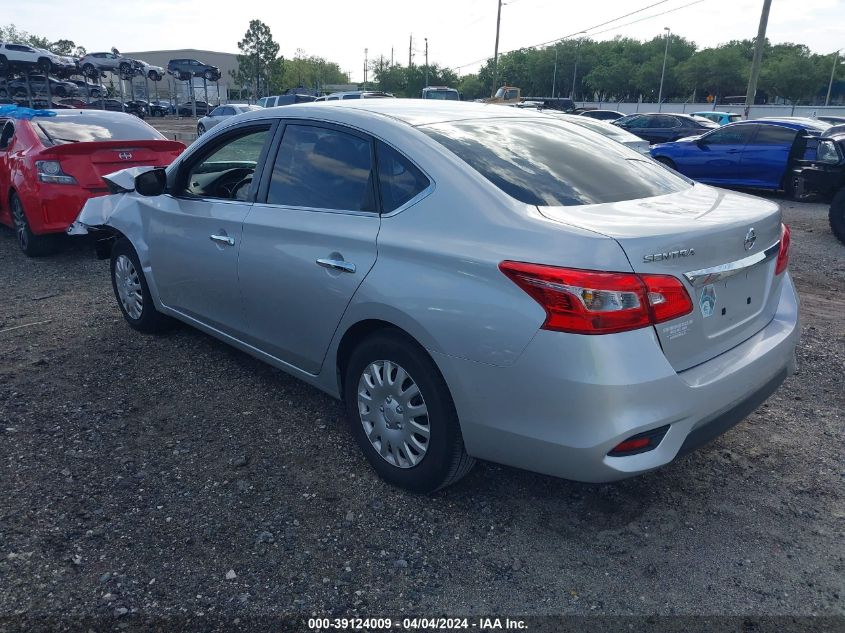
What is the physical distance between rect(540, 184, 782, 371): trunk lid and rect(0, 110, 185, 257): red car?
6096mm

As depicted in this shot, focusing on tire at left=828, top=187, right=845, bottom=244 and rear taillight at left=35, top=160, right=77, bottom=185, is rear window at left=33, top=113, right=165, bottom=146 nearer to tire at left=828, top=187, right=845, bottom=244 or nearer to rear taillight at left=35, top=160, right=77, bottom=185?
rear taillight at left=35, top=160, right=77, bottom=185

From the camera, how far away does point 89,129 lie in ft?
25.7

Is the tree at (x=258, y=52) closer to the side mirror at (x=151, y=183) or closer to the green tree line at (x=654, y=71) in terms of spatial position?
the green tree line at (x=654, y=71)

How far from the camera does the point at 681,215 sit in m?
2.65

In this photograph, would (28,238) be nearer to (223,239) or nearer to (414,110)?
(223,239)

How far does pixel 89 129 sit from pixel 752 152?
36.0 feet

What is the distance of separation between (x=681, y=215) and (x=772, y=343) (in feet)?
2.44

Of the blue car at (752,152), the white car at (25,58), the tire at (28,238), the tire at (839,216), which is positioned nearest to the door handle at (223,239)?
the tire at (28,238)

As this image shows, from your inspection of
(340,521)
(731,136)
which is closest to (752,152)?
(731,136)

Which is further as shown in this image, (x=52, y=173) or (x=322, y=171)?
(x=52, y=173)

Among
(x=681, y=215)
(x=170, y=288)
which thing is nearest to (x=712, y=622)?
(x=681, y=215)

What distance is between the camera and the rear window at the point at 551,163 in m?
2.80

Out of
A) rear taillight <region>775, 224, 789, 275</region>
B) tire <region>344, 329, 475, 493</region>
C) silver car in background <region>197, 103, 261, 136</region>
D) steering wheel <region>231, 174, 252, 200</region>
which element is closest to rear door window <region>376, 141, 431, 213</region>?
tire <region>344, 329, 475, 493</region>

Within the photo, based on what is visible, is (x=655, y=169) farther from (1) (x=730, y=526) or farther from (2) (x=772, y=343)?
(1) (x=730, y=526)
